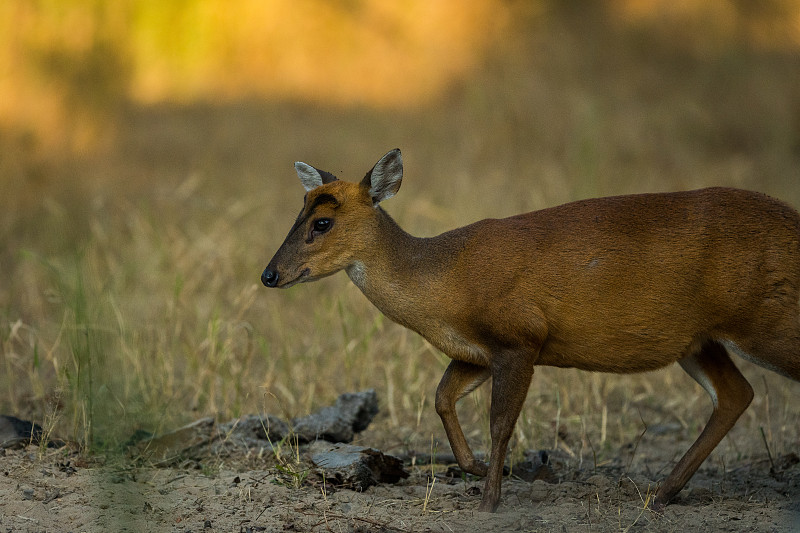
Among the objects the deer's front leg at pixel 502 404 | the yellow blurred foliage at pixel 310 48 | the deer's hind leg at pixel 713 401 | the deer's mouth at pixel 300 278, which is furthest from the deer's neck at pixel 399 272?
the yellow blurred foliage at pixel 310 48

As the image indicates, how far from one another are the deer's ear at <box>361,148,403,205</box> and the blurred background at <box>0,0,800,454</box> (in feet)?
4.07

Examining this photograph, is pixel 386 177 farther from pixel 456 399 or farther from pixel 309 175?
pixel 456 399

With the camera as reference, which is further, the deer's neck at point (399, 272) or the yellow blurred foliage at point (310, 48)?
the yellow blurred foliage at point (310, 48)

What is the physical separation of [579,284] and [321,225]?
1.35m

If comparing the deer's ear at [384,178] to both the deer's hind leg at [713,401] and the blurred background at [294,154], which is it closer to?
the blurred background at [294,154]

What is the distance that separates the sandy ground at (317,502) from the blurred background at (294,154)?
0.38 m

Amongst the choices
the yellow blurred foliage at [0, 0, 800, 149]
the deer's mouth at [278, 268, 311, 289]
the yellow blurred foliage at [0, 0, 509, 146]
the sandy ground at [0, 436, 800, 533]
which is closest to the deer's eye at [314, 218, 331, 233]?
the deer's mouth at [278, 268, 311, 289]

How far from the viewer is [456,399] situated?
17.0 ft

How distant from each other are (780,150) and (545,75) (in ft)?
15.6

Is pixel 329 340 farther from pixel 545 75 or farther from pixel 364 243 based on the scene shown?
pixel 545 75

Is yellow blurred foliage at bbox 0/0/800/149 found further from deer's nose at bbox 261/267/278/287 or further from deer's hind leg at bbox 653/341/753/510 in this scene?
deer's hind leg at bbox 653/341/753/510

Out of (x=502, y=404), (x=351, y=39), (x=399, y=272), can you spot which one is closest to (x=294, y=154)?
(x=351, y=39)

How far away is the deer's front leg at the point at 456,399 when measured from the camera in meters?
5.11

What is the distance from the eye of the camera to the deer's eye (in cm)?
509
